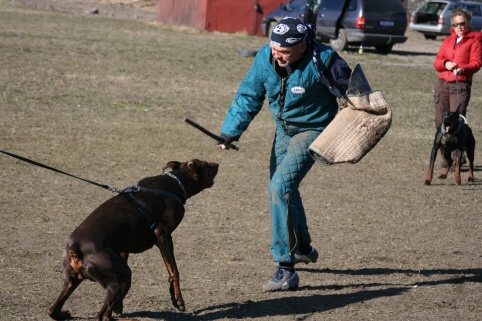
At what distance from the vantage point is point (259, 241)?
25.4 feet

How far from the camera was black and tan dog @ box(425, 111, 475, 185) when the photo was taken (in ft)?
35.5

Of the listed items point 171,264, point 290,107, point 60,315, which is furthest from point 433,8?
point 60,315

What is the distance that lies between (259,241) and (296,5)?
2012 centimetres

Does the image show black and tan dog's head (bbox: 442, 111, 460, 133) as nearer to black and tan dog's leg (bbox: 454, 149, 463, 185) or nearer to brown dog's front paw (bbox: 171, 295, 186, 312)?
black and tan dog's leg (bbox: 454, 149, 463, 185)

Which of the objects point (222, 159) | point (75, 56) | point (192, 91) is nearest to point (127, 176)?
point (222, 159)

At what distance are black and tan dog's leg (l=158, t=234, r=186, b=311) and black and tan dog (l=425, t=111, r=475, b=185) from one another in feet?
18.7

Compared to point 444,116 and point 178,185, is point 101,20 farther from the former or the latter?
point 178,185

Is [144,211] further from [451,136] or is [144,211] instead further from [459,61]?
[459,61]

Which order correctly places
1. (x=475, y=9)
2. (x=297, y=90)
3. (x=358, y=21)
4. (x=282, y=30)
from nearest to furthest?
1. (x=282, y=30)
2. (x=297, y=90)
3. (x=358, y=21)
4. (x=475, y=9)

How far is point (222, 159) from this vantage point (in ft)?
37.5

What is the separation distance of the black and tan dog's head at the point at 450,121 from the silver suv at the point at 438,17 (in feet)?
76.2

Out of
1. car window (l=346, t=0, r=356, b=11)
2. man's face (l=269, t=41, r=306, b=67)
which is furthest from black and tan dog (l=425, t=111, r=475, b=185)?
car window (l=346, t=0, r=356, b=11)

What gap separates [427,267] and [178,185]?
2465mm

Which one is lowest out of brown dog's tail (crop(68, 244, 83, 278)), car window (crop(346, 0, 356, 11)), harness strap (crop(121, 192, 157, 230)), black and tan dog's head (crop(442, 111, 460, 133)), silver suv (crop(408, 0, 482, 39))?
silver suv (crop(408, 0, 482, 39))
